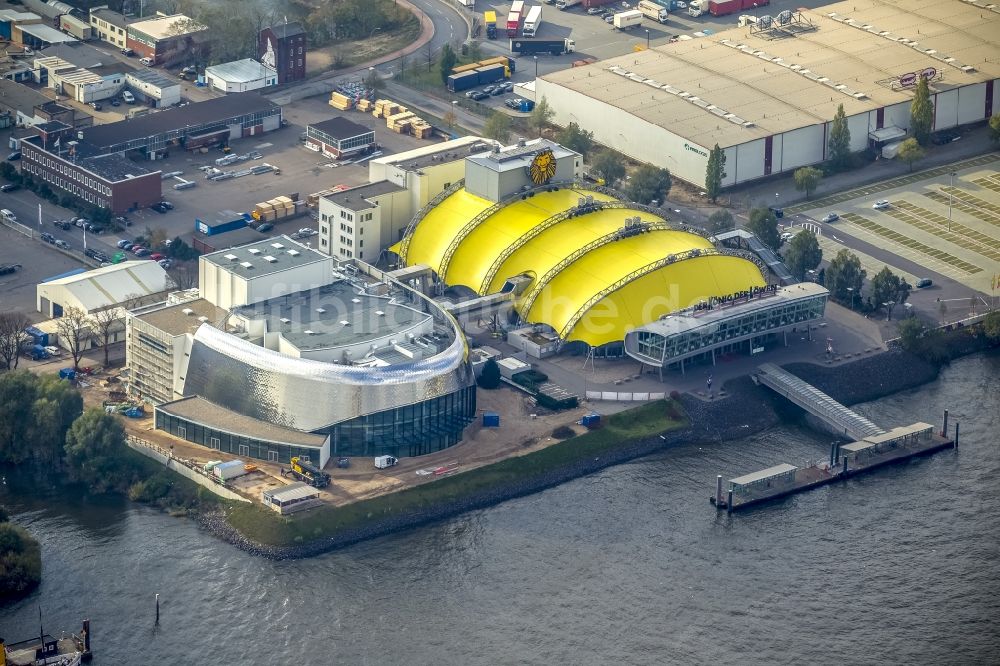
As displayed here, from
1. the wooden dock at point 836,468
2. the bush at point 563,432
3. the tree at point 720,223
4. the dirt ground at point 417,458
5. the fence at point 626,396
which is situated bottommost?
the wooden dock at point 836,468

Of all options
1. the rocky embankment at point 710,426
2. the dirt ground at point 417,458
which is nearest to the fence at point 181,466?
the dirt ground at point 417,458

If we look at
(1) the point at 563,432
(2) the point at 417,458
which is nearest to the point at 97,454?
(2) the point at 417,458

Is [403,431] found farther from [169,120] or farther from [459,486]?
[169,120]

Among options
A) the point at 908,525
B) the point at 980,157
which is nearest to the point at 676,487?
the point at 908,525

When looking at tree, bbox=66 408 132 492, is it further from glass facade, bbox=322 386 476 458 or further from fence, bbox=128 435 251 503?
glass facade, bbox=322 386 476 458

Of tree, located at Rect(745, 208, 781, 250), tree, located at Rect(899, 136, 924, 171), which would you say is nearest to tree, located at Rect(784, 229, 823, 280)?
tree, located at Rect(745, 208, 781, 250)

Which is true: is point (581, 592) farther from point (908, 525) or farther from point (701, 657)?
point (908, 525)

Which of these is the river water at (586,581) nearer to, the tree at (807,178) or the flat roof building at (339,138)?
the tree at (807,178)
